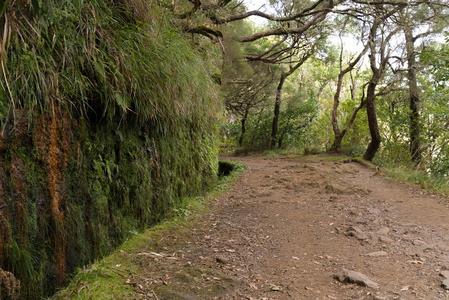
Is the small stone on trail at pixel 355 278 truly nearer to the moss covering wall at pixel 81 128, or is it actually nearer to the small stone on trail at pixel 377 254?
the small stone on trail at pixel 377 254

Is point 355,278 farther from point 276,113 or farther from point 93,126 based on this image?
point 276,113

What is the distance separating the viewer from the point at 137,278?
253cm

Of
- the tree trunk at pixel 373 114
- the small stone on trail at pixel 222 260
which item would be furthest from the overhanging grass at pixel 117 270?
the tree trunk at pixel 373 114

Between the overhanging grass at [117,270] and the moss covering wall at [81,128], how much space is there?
11cm

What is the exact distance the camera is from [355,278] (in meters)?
2.62

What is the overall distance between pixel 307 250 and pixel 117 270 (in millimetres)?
1812

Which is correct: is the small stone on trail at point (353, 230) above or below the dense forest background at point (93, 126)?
below

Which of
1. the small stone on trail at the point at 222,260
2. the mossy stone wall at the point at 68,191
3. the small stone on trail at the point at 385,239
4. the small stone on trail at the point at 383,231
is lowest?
the small stone on trail at the point at 222,260

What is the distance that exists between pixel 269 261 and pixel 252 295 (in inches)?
26.9

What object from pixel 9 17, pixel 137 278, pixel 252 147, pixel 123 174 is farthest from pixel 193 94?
pixel 252 147

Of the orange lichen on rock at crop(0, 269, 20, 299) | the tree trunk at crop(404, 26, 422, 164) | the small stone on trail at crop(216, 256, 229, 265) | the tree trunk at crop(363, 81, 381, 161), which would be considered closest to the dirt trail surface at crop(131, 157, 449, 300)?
the small stone on trail at crop(216, 256, 229, 265)

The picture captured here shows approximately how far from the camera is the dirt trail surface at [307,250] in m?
2.51

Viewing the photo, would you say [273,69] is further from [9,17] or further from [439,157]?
[9,17]

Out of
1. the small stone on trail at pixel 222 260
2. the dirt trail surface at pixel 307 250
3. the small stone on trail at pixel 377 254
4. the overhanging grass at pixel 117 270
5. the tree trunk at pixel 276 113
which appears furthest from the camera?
the tree trunk at pixel 276 113
